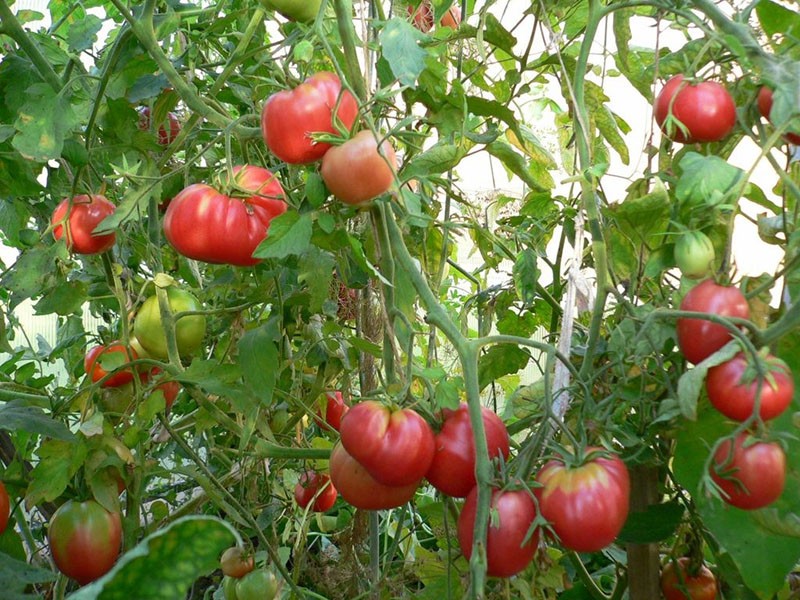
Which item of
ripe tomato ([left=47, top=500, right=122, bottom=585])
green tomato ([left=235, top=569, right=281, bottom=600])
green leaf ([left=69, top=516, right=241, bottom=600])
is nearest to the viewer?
green leaf ([left=69, top=516, right=241, bottom=600])

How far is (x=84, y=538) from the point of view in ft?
2.41

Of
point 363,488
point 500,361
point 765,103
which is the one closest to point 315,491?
point 500,361

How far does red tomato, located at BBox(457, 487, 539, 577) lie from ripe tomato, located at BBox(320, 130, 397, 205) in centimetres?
22

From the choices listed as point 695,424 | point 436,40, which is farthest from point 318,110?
point 695,424

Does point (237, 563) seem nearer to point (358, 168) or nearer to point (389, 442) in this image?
point (389, 442)

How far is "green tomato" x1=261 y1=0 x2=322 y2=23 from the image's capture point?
564 millimetres

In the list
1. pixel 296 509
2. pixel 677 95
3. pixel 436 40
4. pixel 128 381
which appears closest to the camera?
pixel 677 95

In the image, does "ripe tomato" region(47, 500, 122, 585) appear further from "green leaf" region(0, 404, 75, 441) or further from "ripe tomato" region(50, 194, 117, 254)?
"ripe tomato" region(50, 194, 117, 254)

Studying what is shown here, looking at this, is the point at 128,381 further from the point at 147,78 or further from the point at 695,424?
the point at 695,424

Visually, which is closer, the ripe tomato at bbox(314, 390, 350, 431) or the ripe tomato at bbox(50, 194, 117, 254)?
the ripe tomato at bbox(50, 194, 117, 254)

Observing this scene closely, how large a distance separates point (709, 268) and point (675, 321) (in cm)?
5

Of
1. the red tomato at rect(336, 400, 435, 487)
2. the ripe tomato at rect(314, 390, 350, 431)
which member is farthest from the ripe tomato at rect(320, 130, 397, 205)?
the ripe tomato at rect(314, 390, 350, 431)

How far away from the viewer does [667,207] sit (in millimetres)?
663

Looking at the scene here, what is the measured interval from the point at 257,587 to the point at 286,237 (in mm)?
476
